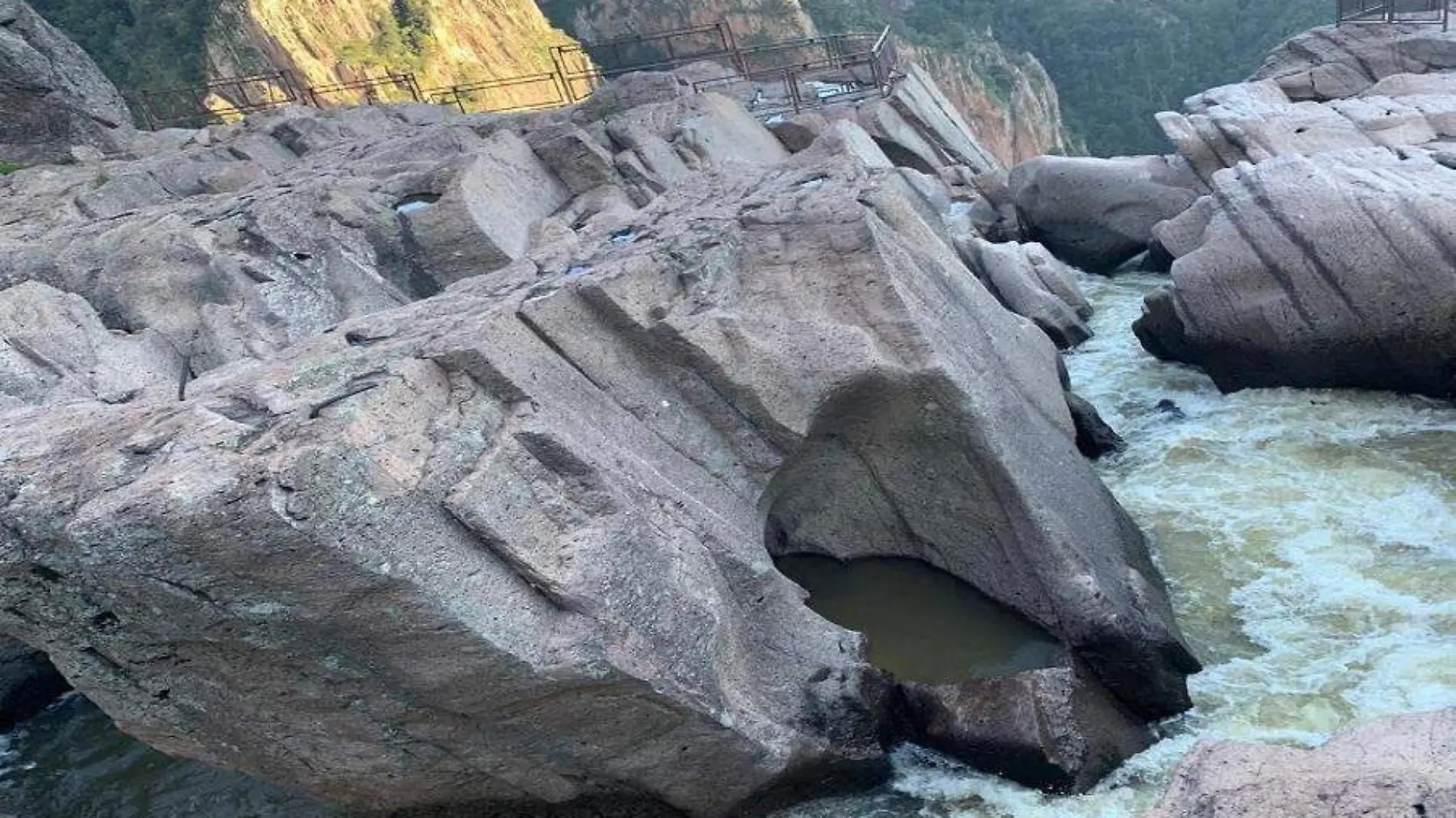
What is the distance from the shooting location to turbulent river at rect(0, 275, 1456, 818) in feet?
22.8

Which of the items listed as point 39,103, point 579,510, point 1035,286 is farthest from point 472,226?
point 39,103

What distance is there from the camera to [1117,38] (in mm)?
57281

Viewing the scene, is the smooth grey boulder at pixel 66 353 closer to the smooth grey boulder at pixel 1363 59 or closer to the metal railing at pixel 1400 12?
the smooth grey boulder at pixel 1363 59

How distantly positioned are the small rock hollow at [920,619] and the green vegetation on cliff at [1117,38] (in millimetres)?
44073

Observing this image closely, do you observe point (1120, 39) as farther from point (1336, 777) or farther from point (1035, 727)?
point (1336, 777)

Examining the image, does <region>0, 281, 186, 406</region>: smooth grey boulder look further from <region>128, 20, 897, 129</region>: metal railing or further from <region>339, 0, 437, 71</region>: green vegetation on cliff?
<region>339, 0, 437, 71</region>: green vegetation on cliff

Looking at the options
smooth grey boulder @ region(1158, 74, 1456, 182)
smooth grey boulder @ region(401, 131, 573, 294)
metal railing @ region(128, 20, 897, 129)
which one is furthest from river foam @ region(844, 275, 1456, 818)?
metal railing @ region(128, 20, 897, 129)

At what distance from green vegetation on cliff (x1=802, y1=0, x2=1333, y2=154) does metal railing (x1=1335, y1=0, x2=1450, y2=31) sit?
26.4m

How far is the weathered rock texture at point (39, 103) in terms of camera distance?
73.7 ft

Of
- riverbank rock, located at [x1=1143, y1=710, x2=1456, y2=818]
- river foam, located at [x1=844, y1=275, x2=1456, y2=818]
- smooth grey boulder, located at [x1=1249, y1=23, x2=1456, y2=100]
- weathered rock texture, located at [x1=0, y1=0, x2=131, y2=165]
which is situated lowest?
smooth grey boulder, located at [x1=1249, y1=23, x2=1456, y2=100]

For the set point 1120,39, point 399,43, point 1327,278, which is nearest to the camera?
point 1327,278

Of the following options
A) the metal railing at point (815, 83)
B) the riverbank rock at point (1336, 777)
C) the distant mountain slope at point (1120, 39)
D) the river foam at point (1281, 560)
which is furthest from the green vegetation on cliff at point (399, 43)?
the riverbank rock at point (1336, 777)

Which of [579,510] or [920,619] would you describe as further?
[920,619]

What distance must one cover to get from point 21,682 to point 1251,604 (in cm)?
1057
